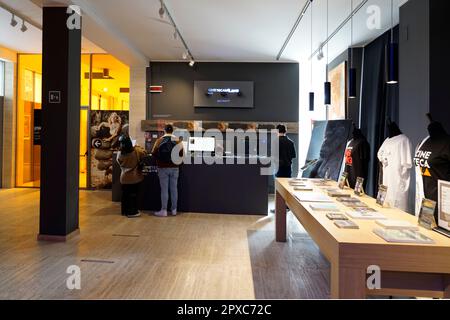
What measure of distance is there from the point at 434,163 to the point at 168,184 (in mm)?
4230

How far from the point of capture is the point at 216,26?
19.2 feet

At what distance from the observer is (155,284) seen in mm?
2951

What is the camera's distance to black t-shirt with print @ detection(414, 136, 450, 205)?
262cm

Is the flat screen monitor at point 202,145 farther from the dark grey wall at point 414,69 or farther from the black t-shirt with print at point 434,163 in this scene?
the black t-shirt with print at point 434,163

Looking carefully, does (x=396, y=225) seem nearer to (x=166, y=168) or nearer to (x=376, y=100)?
(x=166, y=168)

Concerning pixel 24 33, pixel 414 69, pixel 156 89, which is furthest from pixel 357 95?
pixel 24 33

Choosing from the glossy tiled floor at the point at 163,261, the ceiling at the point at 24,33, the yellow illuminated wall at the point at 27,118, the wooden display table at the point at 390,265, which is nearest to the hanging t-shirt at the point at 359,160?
the glossy tiled floor at the point at 163,261

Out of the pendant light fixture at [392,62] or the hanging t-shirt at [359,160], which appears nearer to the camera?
the pendant light fixture at [392,62]

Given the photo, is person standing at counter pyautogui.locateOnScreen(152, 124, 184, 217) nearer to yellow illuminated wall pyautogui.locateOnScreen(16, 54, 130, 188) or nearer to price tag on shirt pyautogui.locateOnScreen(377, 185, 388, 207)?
yellow illuminated wall pyautogui.locateOnScreen(16, 54, 130, 188)

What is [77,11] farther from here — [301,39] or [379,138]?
[379,138]

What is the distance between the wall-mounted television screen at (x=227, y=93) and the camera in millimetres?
8195

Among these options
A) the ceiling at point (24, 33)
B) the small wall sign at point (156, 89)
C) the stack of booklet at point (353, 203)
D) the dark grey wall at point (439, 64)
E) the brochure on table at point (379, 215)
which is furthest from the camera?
the small wall sign at point (156, 89)

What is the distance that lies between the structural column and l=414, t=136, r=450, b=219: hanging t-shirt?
399 cm

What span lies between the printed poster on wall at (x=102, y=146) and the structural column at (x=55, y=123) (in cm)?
410
